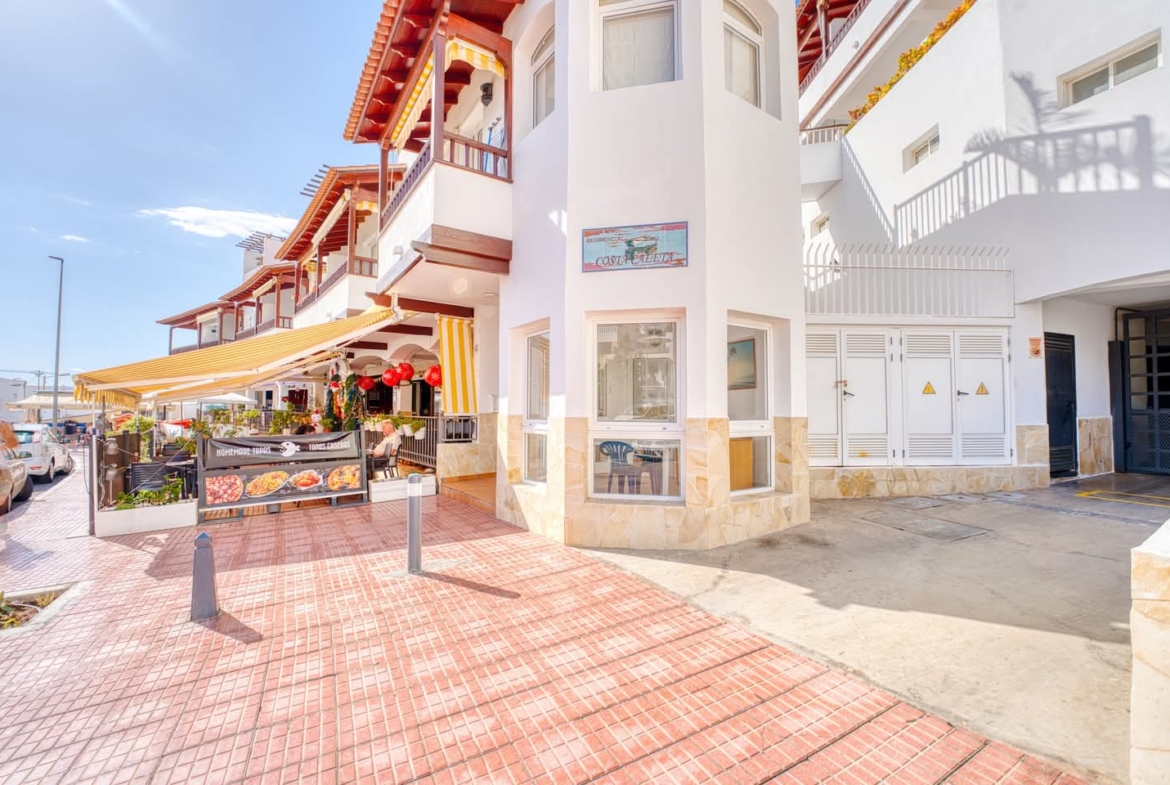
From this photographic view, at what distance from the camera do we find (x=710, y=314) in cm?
642

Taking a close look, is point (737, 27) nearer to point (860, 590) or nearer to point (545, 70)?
point (545, 70)

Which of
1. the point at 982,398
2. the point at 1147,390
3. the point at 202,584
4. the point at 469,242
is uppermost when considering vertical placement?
the point at 469,242

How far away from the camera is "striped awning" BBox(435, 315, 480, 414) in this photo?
10.7 meters

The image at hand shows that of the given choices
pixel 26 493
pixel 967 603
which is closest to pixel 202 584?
pixel 967 603

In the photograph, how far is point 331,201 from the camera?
15703mm

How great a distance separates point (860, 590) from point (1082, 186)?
914 cm

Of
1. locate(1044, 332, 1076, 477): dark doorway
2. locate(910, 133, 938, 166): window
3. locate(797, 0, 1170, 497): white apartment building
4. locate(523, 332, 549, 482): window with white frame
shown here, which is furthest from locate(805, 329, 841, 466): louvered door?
locate(910, 133, 938, 166): window

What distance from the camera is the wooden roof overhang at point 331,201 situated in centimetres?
1392

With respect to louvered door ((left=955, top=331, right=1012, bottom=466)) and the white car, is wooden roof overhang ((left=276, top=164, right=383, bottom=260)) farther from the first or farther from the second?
louvered door ((left=955, top=331, right=1012, bottom=466))

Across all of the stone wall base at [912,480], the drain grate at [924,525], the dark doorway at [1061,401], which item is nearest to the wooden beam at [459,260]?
the stone wall base at [912,480]

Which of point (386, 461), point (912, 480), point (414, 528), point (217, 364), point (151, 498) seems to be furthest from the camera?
point (386, 461)

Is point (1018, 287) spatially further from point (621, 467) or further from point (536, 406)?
point (536, 406)

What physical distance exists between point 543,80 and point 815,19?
1657 cm

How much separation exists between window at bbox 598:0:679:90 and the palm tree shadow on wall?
25.3ft
